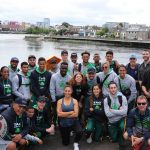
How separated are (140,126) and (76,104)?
1.25 m

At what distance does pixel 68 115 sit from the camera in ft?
19.9

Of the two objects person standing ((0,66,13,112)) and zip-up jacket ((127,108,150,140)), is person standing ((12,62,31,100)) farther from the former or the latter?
zip-up jacket ((127,108,150,140))

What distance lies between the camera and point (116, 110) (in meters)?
6.03

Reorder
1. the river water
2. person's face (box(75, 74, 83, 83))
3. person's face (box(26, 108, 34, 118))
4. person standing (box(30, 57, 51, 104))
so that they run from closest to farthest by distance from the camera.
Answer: person's face (box(26, 108, 34, 118))
person's face (box(75, 74, 83, 83))
person standing (box(30, 57, 51, 104))
the river water

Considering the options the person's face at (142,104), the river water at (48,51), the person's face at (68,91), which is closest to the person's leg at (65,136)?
the person's face at (68,91)

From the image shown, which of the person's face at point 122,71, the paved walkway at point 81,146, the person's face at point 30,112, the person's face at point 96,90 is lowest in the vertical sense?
the paved walkway at point 81,146

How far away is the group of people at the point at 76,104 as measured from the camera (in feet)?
18.0

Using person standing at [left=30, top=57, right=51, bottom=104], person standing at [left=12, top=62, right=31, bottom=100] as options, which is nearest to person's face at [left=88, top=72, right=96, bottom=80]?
person standing at [left=30, top=57, right=51, bottom=104]

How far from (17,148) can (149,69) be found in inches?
123

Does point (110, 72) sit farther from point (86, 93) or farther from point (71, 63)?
point (71, 63)

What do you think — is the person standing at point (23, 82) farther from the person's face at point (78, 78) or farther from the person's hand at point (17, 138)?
the person's hand at point (17, 138)

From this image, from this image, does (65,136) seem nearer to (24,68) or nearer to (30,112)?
(30,112)

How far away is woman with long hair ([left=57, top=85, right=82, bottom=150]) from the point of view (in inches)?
239

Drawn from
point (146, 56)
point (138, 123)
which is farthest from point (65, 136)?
point (146, 56)
